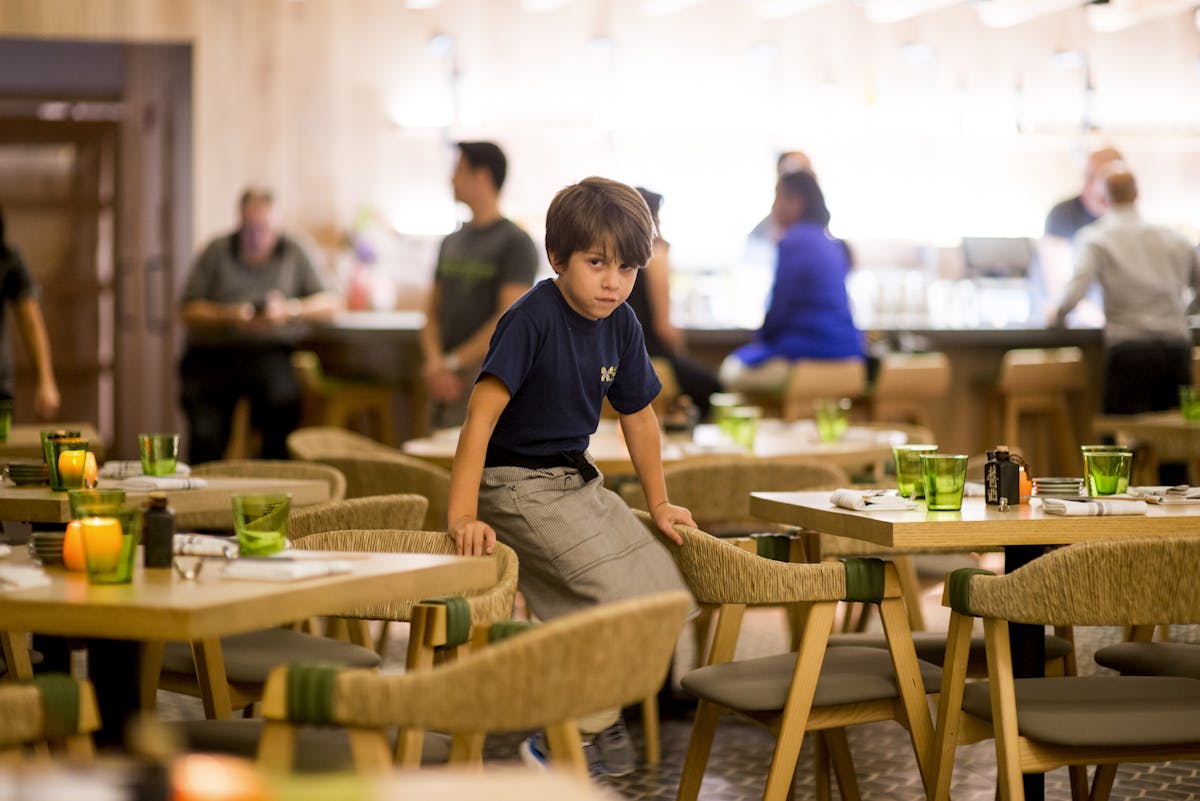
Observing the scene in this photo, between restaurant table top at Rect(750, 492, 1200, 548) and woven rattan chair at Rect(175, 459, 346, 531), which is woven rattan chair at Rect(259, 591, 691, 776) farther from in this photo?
woven rattan chair at Rect(175, 459, 346, 531)

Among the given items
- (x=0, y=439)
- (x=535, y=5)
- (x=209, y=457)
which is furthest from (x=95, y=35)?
(x=0, y=439)

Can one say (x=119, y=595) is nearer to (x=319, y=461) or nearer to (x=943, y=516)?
(x=943, y=516)

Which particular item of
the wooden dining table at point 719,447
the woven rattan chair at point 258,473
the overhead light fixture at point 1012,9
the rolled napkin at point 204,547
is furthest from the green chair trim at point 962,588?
the overhead light fixture at point 1012,9

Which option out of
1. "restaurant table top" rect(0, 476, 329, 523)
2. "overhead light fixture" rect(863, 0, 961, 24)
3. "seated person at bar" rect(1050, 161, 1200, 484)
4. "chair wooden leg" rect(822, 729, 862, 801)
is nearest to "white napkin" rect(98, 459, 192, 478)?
"restaurant table top" rect(0, 476, 329, 523)

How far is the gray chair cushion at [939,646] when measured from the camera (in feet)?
9.81

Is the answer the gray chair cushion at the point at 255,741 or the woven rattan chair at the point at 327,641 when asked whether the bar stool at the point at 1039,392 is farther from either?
the gray chair cushion at the point at 255,741

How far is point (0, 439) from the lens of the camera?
407cm

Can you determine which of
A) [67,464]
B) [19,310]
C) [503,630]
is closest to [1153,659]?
[503,630]

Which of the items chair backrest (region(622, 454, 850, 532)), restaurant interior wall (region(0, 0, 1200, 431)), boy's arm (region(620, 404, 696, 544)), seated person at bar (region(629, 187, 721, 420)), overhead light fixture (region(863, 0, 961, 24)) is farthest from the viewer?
overhead light fixture (region(863, 0, 961, 24))

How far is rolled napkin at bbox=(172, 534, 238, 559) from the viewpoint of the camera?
2.30 meters

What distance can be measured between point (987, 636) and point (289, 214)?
735 centimetres

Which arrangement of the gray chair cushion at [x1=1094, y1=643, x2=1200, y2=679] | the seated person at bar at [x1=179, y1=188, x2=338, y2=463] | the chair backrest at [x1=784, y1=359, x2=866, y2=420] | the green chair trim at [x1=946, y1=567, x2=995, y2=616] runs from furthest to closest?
the seated person at bar at [x1=179, y1=188, x2=338, y2=463]
the chair backrest at [x1=784, y1=359, x2=866, y2=420]
the gray chair cushion at [x1=1094, y1=643, x2=1200, y2=679]
the green chair trim at [x1=946, y1=567, x2=995, y2=616]

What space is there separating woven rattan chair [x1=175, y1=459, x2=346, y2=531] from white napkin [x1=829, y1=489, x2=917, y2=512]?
1.28 meters

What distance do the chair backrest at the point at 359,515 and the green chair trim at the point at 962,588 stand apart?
1.16 meters
